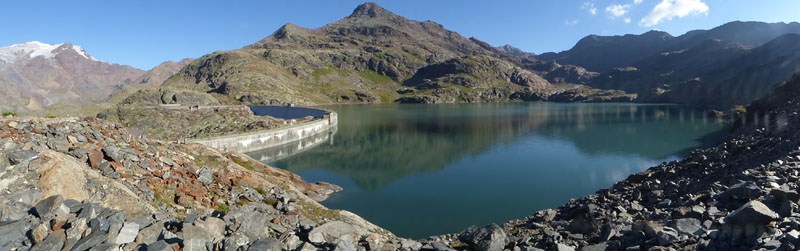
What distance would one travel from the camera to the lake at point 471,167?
29.5 metres

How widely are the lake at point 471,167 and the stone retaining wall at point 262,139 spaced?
2.94 meters

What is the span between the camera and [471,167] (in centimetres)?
4744

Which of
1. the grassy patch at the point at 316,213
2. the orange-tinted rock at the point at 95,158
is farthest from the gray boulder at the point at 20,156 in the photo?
the grassy patch at the point at 316,213

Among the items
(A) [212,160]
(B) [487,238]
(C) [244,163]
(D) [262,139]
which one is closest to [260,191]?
(A) [212,160]

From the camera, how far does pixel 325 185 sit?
121 ft

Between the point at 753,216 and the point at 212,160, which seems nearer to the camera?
the point at 753,216

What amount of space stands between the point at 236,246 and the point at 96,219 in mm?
3649

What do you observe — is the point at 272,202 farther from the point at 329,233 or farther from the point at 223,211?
the point at 329,233

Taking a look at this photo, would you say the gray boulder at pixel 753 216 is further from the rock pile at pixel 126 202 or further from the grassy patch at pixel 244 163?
the grassy patch at pixel 244 163

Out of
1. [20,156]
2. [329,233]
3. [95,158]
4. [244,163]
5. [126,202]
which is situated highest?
[20,156]

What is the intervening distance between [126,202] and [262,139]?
5250cm

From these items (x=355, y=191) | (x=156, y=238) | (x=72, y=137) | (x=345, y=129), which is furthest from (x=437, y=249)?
(x=345, y=129)

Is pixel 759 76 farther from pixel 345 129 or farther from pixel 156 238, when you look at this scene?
pixel 156 238

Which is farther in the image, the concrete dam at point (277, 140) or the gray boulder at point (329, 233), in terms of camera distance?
the concrete dam at point (277, 140)
